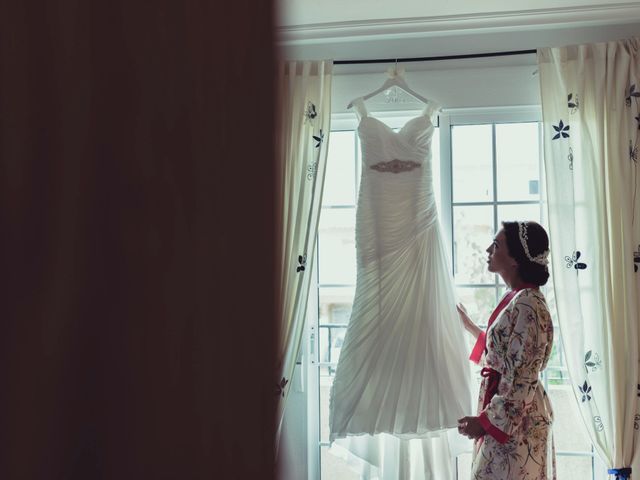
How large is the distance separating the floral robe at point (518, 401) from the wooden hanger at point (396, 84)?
1034 mm

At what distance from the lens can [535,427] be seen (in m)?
2.09

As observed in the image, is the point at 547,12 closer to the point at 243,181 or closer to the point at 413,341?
the point at 413,341

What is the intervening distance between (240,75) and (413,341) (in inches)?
90.0

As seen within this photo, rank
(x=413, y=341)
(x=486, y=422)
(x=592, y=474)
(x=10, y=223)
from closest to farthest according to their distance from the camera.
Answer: (x=10, y=223) → (x=486, y=422) → (x=413, y=341) → (x=592, y=474)

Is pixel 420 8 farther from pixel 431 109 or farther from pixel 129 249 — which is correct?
pixel 129 249

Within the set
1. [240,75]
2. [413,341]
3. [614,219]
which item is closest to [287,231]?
[413,341]

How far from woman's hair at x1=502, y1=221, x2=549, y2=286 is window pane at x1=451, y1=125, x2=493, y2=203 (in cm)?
57

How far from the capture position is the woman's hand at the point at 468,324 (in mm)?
2492

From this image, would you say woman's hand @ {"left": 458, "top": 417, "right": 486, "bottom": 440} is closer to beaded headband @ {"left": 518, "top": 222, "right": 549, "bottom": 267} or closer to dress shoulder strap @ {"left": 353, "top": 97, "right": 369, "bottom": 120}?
beaded headband @ {"left": 518, "top": 222, "right": 549, "bottom": 267}

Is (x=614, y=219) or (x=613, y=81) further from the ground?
(x=613, y=81)

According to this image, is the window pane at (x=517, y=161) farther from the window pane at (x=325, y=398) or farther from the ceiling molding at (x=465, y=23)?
the window pane at (x=325, y=398)

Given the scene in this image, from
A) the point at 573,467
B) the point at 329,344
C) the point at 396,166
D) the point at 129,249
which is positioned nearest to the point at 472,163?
the point at 396,166

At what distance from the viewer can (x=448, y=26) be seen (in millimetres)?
2682

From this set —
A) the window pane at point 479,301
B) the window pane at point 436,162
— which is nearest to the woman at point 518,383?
the window pane at point 479,301
